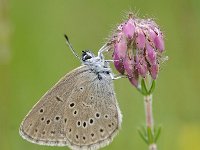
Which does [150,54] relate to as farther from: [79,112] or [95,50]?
[95,50]

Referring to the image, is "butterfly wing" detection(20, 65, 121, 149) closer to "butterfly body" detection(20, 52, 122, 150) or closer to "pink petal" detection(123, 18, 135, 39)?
"butterfly body" detection(20, 52, 122, 150)

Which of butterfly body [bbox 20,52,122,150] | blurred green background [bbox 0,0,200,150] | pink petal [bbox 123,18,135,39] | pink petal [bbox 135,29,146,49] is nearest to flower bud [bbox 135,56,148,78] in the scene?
pink petal [bbox 135,29,146,49]

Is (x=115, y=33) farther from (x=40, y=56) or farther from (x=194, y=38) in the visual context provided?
(x=40, y=56)

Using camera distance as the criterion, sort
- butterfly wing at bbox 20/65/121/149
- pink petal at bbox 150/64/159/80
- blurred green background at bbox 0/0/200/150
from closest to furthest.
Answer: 1. pink petal at bbox 150/64/159/80
2. butterfly wing at bbox 20/65/121/149
3. blurred green background at bbox 0/0/200/150

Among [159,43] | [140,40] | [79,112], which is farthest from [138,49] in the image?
[79,112]

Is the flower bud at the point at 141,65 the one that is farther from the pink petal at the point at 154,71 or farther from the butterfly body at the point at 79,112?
the butterfly body at the point at 79,112
